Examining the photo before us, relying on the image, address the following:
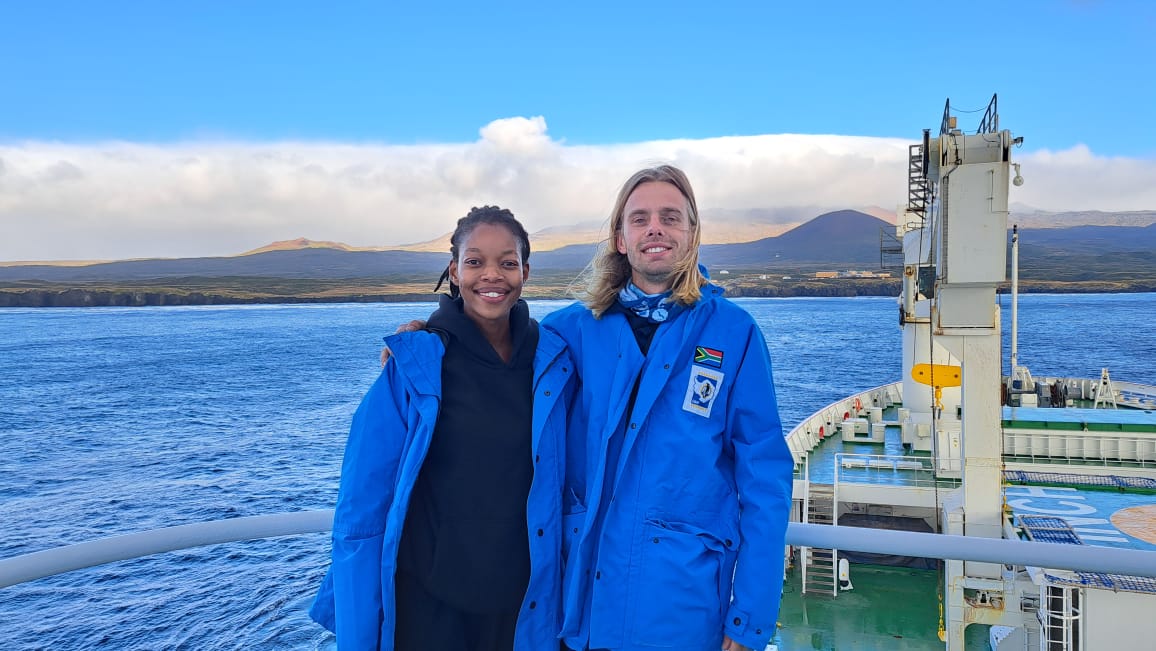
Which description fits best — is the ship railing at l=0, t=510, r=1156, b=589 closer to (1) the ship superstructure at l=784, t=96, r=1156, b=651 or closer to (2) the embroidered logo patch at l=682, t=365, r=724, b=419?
(2) the embroidered logo patch at l=682, t=365, r=724, b=419

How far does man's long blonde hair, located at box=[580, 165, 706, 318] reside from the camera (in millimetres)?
2291

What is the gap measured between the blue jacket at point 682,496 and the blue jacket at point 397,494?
0.09m

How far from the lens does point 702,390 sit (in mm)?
2172

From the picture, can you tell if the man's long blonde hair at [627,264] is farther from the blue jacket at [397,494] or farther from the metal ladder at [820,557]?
the metal ladder at [820,557]

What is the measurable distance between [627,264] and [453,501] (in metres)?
0.98

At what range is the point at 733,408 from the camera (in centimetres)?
218

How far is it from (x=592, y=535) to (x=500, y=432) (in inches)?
16.4

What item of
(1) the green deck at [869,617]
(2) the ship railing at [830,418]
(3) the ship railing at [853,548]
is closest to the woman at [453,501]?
(3) the ship railing at [853,548]

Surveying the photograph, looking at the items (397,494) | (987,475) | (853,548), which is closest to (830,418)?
(987,475)

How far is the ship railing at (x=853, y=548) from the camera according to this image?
2.15m

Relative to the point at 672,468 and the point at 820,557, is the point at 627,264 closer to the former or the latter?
the point at 672,468

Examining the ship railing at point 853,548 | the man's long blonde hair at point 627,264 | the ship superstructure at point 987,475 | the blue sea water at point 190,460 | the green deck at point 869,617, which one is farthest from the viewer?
the blue sea water at point 190,460

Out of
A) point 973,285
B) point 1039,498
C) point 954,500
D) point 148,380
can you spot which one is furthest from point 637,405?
point 148,380

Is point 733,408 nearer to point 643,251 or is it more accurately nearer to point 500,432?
point 643,251
